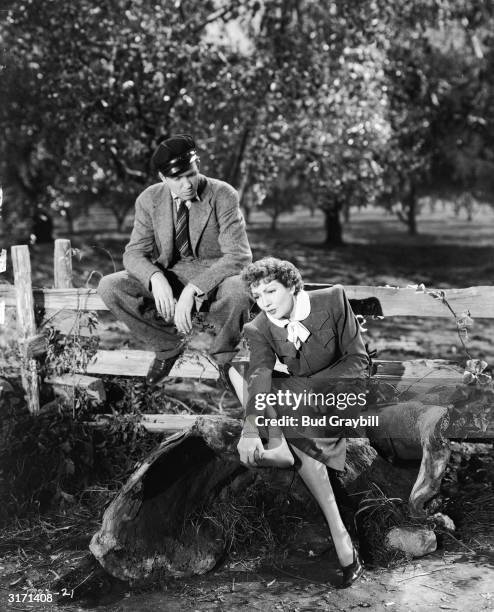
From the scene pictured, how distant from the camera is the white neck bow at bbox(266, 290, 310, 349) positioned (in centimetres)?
384

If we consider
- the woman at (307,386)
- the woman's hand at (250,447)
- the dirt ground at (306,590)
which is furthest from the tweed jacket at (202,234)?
the dirt ground at (306,590)

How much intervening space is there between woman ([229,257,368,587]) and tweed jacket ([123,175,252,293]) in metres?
0.67

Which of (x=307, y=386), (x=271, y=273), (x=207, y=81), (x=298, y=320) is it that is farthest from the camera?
(x=207, y=81)

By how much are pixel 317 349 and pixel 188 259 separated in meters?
1.21

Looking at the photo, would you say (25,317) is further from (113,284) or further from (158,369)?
(113,284)

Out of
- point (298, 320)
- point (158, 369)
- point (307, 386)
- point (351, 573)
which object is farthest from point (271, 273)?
point (158, 369)

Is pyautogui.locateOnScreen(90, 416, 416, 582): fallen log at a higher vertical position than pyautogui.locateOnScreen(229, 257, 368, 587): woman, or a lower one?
lower

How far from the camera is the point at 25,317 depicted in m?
5.71

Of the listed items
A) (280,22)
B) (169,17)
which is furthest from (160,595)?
(280,22)

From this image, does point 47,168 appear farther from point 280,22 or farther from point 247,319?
point 247,319

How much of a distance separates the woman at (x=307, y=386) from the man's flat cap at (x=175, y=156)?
86 centimetres

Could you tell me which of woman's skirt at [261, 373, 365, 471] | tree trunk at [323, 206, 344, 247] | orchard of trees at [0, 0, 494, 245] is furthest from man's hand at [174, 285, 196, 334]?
tree trunk at [323, 206, 344, 247]

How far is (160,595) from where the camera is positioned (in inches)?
163

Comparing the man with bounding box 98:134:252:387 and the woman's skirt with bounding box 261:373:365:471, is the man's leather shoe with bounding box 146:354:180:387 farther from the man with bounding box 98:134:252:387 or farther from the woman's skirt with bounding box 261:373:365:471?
the woman's skirt with bounding box 261:373:365:471
